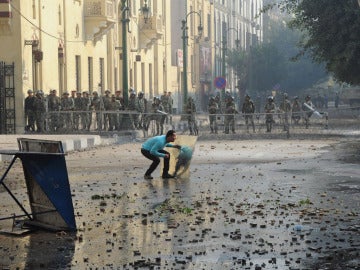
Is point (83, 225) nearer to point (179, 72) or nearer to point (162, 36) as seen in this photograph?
point (162, 36)

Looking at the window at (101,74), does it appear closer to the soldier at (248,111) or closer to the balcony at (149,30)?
the balcony at (149,30)

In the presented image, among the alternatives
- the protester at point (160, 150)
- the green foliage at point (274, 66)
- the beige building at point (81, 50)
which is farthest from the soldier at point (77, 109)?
the green foliage at point (274, 66)

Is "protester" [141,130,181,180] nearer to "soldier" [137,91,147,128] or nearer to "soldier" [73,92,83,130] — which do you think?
"soldier" [73,92,83,130]

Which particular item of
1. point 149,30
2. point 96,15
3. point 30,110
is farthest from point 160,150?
point 149,30

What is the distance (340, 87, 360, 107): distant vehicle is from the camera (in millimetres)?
89738

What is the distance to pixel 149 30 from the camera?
5719 cm

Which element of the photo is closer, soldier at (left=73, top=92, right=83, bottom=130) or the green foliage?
soldier at (left=73, top=92, right=83, bottom=130)

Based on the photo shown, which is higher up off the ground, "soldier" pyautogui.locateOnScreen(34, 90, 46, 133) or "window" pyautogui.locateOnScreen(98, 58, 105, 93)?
"window" pyautogui.locateOnScreen(98, 58, 105, 93)

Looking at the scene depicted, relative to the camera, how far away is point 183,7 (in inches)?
2810

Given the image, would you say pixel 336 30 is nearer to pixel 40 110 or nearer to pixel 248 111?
pixel 248 111

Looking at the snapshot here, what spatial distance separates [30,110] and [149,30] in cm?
2074

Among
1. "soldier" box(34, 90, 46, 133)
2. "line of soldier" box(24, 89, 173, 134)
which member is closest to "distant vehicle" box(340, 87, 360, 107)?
"line of soldier" box(24, 89, 173, 134)

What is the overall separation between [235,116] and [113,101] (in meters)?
4.89

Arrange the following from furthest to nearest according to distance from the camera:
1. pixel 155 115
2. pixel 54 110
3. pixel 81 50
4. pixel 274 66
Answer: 1. pixel 274 66
2. pixel 81 50
3. pixel 155 115
4. pixel 54 110
